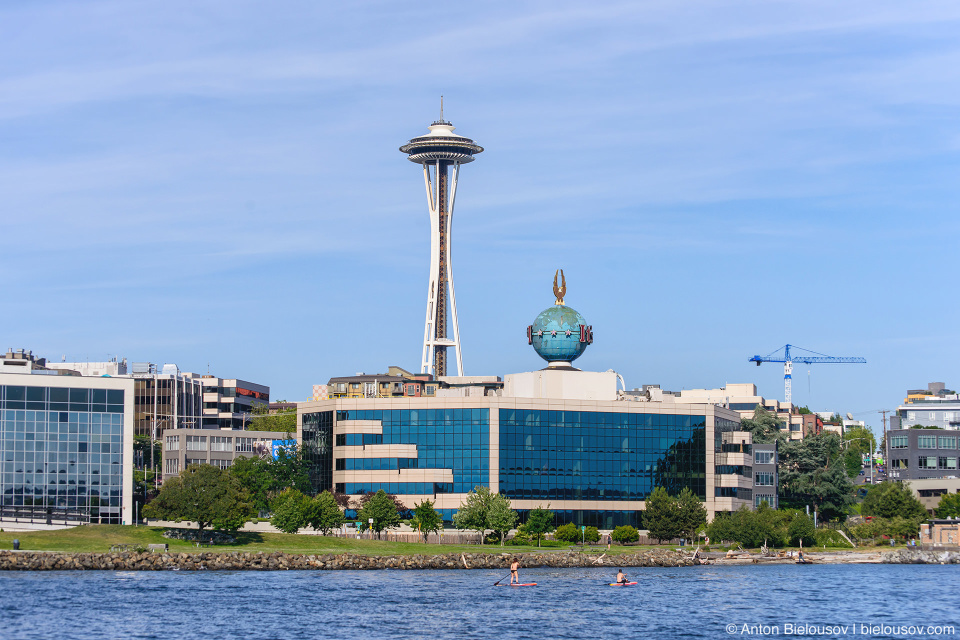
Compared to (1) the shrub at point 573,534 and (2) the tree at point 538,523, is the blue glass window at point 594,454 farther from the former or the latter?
(2) the tree at point 538,523

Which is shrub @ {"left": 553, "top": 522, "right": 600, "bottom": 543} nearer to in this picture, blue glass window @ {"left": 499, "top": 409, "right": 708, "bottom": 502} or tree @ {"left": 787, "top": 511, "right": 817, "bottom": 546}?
blue glass window @ {"left": 499, "top": 409, "right": 708, "bottom": 502}

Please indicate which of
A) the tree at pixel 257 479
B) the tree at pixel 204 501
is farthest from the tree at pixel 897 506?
the tree at pixel 204 501

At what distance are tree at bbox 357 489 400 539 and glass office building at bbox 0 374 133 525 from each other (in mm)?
27518

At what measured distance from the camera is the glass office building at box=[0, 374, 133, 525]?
499ft

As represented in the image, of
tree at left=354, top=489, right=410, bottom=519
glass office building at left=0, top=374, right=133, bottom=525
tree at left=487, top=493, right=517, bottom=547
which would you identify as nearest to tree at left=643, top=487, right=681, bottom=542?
tree at left=487, top=493, right=517, bottom=547

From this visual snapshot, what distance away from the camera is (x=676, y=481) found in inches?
6855

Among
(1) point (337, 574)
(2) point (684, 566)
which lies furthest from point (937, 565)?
(1) point (337, 574)

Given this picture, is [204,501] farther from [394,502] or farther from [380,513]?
[394,502]

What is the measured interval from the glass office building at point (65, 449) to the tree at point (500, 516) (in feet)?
139

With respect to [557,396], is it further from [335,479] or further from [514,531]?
[335,479]

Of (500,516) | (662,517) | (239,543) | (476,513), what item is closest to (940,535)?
(662,517)

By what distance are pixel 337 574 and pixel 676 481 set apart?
6210 cm

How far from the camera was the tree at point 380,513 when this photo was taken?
157625 mm

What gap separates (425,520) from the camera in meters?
157
